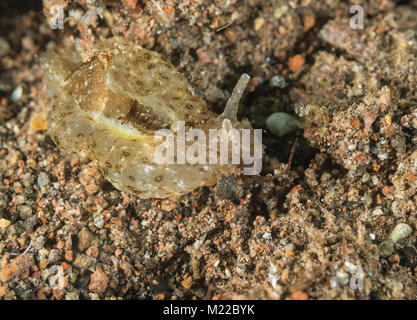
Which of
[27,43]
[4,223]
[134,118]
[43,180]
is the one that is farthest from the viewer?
[27,43]

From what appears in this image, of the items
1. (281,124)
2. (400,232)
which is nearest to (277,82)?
(281,124)

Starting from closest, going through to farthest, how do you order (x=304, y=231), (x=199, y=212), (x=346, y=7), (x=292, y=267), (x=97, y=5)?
1. (x=292, y=267)
2. (x=304, y=231)
3. (x=199, y=212)
4. (x=97, y=5)
5. (x=346, y=7)

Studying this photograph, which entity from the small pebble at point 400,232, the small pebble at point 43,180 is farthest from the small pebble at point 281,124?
the small pebble at point 43,180

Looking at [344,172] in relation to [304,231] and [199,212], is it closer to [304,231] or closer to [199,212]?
[304,231]

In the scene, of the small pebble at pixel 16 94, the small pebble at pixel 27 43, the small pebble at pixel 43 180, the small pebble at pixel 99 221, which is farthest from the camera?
the small pebble at pixel 27 43

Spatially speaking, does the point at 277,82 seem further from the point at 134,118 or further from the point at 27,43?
the point at 27,43

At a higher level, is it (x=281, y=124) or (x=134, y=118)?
(x=134, y=118)

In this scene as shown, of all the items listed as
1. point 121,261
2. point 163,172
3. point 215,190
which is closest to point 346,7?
point 215,190

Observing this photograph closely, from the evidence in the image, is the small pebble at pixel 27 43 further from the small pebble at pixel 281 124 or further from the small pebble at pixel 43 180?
the small pebble at pixel 281 124

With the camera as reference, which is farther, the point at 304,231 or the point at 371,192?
the point at 371,192
